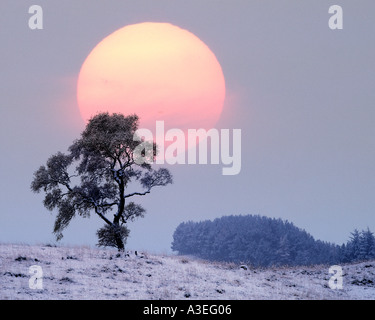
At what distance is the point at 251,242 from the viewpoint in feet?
574

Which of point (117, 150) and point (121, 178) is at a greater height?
point (117, 150)

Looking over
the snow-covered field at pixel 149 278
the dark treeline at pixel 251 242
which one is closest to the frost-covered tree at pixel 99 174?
the snow-covered field at pixel 149 278

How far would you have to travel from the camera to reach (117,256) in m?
37.6

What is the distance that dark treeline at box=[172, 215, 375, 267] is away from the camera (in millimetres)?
170750

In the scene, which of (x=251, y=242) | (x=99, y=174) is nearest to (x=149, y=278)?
(x=99, y=174)

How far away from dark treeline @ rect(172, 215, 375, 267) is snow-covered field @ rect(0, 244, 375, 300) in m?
128

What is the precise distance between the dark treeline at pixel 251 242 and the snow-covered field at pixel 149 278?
127852 millimetres

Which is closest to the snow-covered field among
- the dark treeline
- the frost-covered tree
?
the frost-covered tree

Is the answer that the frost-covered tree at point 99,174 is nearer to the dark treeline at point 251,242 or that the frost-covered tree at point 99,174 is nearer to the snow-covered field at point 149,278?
the snow-covered field at point 149,278

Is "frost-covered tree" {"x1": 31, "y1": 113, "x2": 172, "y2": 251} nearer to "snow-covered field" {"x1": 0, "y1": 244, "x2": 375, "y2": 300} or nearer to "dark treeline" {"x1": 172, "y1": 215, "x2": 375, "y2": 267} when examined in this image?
"snow-covered field" {"x1": 0, "y1": 244, "x2": 375, "y2": 300}

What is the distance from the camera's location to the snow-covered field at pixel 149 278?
25547 millimetres
